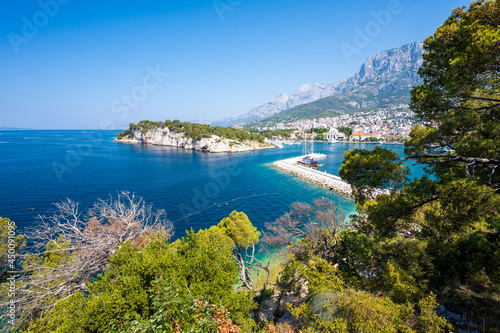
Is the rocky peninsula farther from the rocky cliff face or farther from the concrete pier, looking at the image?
the concrete pier

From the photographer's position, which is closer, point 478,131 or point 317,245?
point 478,131

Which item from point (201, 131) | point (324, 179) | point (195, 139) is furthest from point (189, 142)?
point (324, 179)

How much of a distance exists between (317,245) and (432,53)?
948cm

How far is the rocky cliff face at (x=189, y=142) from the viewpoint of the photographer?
85000mm

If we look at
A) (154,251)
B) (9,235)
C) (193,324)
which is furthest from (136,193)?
(193,324)

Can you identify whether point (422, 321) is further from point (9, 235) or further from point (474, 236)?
point (9, 235)

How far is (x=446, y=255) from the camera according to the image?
9.44 meters

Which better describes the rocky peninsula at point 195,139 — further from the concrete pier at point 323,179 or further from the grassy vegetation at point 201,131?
the concrete pier at point 323,179

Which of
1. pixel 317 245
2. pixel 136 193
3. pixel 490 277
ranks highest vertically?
pixel 490 277

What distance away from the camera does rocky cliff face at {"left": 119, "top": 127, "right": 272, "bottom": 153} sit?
279 ft

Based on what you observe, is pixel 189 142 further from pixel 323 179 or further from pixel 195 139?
pixel 323 179

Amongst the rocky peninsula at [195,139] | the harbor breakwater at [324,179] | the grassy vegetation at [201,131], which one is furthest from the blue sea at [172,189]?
the grassy vegetation at [201,131]

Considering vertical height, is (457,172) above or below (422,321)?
above

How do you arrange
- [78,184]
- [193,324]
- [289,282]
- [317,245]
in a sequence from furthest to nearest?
[78,184]
[317,245]
[289,282]
[193,324]
